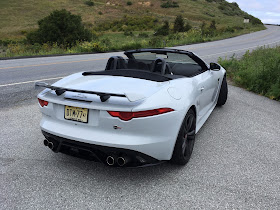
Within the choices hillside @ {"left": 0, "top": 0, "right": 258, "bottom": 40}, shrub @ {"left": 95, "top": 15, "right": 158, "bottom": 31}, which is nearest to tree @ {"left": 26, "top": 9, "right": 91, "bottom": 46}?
hillside @ {"left": 0, "top": 0, "right": 258, "bottom": 40}

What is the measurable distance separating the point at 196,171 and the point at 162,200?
0.71 m

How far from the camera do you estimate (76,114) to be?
259cm

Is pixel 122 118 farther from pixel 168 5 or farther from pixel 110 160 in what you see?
pixel 168 5

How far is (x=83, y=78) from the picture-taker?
3.20 meters

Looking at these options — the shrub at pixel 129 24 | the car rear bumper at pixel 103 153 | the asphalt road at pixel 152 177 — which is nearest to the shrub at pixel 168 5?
the shrub at pixel 129 24

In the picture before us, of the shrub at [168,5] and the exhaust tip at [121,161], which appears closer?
the exhaust tip at [121,161]

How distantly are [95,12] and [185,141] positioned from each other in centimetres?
6981

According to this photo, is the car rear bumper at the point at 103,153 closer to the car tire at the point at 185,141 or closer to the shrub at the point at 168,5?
the car tire at the point at 185,141

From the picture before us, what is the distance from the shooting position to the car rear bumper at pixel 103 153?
8.09 ft

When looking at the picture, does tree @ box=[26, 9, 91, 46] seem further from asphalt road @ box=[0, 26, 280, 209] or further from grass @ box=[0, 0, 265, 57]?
asphalt road @ box=[0, 26, 280, 209]

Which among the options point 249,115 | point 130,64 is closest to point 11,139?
point 130,64

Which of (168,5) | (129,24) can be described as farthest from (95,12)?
(168,5)

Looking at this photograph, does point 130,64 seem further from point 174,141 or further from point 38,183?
point 38,183

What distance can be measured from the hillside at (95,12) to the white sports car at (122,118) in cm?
4955
